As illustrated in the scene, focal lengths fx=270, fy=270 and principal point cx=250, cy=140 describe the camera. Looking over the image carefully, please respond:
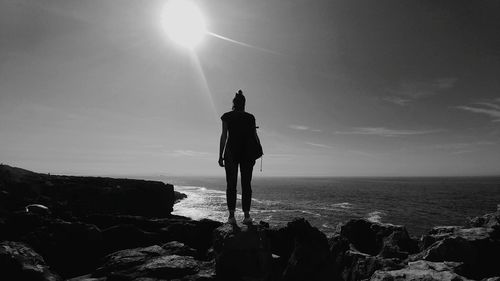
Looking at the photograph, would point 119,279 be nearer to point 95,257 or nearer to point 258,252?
point 258,252

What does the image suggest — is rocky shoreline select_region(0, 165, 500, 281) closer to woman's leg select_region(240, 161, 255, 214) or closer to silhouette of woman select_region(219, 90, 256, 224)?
woman's leg select_region(240, 161, 255, 214)

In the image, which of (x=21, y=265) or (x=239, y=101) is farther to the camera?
(x=239, y=101)

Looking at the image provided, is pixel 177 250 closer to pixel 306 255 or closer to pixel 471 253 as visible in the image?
pixel 306 255

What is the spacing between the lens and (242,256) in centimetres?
516

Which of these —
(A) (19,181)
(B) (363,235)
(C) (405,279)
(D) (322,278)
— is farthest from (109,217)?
(A) (19,181)

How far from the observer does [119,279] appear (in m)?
5.42

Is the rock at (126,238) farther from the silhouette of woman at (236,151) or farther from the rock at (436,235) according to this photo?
the rock at (436,235)

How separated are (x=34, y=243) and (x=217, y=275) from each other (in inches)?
230

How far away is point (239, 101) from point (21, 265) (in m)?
5.97

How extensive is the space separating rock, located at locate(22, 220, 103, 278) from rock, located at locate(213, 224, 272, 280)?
4.49 m

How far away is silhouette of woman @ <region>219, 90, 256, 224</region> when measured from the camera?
6.60 m

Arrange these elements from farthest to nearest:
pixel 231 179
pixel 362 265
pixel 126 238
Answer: pixel 362 265 < pixel 126 238 < pixel 231 179

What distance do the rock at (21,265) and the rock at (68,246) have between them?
140 centimetres

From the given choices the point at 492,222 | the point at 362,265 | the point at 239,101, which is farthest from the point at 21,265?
the point at 492,222
